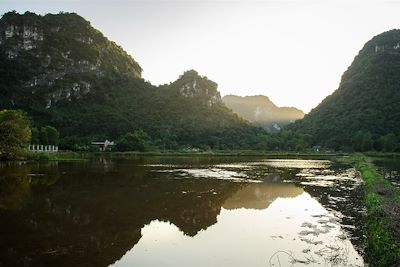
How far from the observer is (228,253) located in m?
13.6

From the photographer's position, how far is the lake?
12.8 meters

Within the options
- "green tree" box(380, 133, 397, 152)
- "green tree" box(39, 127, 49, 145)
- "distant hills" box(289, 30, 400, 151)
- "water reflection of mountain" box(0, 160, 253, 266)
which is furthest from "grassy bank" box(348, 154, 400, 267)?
"distant hills" box(289, 30, 400, 151)

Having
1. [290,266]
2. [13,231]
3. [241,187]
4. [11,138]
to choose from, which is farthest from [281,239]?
[11,138]

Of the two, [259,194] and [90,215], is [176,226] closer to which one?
[90,215]

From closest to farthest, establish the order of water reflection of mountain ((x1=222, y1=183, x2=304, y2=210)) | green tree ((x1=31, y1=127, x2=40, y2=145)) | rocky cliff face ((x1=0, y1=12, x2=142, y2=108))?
water reflection of mountain ((x1=222, y1=183, x2=304, y2=210)) < green tree ((x1=31, y1=127, x2=40, y2=145)) < rocky cliff face ((x1=0, y1=12, x2=142, y2=108))

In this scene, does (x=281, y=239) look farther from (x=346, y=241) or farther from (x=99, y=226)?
(x=99, y=226)

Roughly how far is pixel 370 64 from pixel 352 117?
175 feet

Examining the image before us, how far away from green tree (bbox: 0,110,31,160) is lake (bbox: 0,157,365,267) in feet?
82.9

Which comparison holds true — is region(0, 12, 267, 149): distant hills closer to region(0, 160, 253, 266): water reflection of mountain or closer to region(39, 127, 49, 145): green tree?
region(39, 127, 49, 145): green tree

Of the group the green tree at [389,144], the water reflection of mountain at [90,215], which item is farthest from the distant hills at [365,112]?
the water reflection of mountain at [90,215]

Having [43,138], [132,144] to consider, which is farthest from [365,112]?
[43,138]

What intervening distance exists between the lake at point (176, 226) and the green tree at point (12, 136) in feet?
82.9

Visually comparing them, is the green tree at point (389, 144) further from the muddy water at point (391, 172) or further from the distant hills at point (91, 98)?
the muddy water at point (391, 172)

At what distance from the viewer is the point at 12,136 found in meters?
53.3
